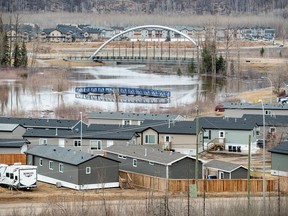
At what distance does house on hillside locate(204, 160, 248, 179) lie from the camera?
21.6 metres

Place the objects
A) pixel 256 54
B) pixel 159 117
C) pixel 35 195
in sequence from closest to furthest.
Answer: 1. pixel 35 195
2. pixel 159 117
3. pixel 256 54

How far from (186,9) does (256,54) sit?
283 ft

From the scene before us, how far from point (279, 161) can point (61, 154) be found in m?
5.23

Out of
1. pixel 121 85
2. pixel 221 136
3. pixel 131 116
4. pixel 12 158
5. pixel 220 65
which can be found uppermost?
pixel 131 116

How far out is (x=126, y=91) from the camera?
44.2m

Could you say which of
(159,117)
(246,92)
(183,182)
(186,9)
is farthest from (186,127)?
(186,9)

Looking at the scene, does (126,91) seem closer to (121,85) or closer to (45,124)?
(121,85)

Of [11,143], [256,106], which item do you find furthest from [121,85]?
[11,143]

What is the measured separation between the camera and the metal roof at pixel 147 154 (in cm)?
2159

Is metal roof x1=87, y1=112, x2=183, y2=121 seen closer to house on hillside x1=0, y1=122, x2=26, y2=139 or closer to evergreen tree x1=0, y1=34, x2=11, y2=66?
house on hillside x1=0, y1=122, x2=26, y2=139

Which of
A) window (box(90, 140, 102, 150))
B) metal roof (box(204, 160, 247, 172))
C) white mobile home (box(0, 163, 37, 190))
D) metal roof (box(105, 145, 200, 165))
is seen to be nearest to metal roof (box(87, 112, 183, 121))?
window (box(90, 140, 102, 150))

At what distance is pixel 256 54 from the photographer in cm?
7669

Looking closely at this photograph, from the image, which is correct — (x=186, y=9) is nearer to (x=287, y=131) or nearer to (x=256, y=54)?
(x=256, y=54)

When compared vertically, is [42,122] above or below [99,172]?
above
